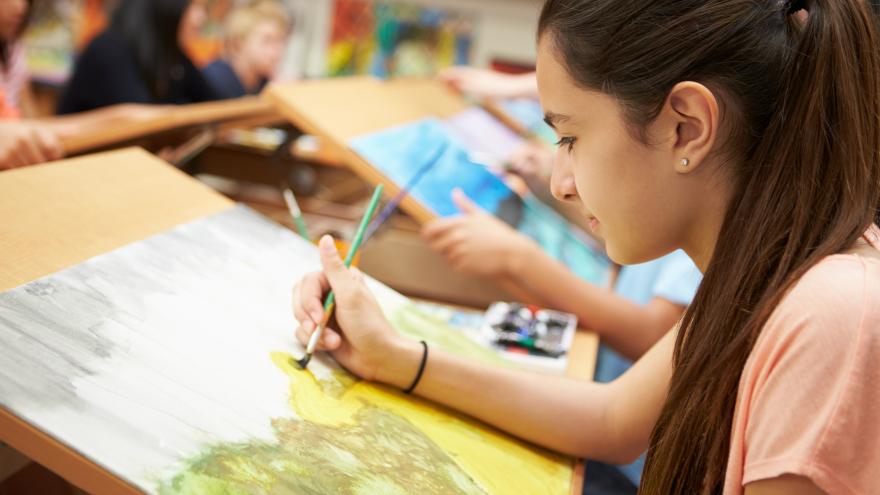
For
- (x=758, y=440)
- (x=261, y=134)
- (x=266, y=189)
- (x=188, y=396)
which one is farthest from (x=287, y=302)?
(x=261, y=134)

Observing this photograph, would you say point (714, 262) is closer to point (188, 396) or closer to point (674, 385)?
point (674, 385)

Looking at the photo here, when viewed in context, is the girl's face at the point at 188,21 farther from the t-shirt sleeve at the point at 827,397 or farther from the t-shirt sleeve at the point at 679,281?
the t-shirt sleeve at the point at 827,397

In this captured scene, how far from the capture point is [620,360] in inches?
71.6

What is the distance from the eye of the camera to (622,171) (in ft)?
2.84

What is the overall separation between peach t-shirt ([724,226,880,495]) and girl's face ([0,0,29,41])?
230 centimetres

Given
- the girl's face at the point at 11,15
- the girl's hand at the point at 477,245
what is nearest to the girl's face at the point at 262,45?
the girl's face at the point at 11,15

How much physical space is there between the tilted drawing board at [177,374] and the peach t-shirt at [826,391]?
0.96 feet

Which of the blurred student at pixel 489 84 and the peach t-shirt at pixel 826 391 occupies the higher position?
the peach t-shirt at pixel 826 391

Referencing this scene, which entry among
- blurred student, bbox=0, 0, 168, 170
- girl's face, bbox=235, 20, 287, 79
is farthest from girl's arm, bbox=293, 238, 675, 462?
girl's face, bbox=235, 20, 287, 79

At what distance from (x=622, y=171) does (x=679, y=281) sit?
0.68 metres

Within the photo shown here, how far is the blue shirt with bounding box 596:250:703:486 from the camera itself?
1483mm

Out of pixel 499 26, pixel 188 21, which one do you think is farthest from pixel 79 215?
pixel 499 26

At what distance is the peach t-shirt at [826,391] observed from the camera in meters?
0.71

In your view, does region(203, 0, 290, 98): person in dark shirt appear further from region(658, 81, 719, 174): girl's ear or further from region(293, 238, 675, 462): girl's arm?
region(658, 81, 719, 174): girl's ear
